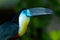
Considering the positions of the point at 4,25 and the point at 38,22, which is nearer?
the point at 4,25

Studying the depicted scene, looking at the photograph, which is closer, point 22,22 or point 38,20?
point 22,22

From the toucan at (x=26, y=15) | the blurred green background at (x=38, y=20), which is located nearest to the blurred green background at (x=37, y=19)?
the blurred green background at (x=38, y=20)

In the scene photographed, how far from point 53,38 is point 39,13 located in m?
0.31

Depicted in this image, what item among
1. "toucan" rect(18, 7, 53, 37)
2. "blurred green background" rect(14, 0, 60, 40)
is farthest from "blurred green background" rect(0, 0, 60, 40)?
"toucan" rect(18, 7, 53, 37)

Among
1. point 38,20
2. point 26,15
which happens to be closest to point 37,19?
point 38,20

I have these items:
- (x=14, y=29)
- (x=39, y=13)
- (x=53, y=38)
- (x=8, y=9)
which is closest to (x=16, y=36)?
(x=14, y=29)

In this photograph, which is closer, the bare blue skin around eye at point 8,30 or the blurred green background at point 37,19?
the bare blue skin around eye at point 8,30

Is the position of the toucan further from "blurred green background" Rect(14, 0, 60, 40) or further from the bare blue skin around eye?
"blurred green background" Rect(14, 0, 60, 40)

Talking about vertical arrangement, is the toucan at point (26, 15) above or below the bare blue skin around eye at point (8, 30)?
above

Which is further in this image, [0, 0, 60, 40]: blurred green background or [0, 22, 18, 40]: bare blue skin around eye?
[0, 0, 60, 40]: blurred green background

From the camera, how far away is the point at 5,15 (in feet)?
8.28

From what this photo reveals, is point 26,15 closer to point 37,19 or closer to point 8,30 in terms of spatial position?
point 8,30

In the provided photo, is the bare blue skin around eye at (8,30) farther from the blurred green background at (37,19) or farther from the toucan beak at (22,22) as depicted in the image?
the blurred green background at (37,19)

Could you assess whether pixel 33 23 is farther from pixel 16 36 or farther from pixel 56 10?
pixel 16 36
